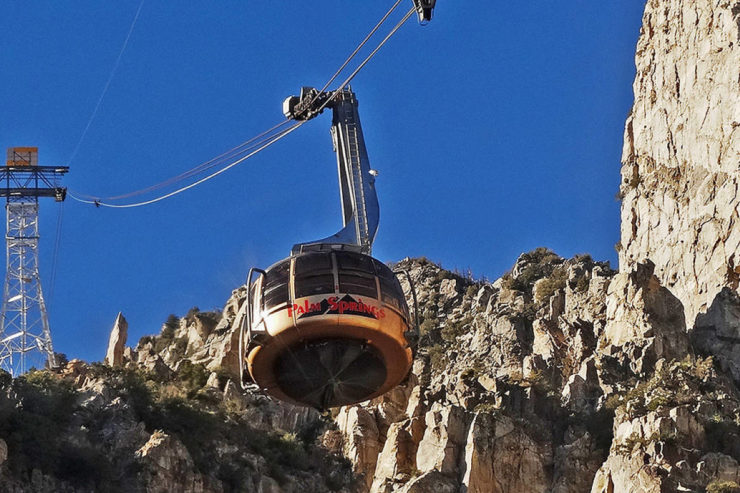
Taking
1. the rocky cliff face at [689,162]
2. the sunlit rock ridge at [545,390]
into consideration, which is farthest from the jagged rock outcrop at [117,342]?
the rocky cliff face at [689,162]

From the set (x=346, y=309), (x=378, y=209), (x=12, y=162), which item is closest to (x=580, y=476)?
(x=378, y=209)

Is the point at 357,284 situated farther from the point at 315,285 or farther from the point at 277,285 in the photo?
the point at 277,285

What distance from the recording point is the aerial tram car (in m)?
60.4

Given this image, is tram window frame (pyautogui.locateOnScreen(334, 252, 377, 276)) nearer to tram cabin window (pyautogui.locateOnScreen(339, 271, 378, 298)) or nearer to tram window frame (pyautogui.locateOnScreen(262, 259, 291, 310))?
tram cabin window (pyautogui.locateOnScreen(339, 271, 378, 298))

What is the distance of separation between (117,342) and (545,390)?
27.4m

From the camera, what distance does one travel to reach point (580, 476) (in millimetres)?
82125

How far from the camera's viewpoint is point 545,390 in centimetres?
8838

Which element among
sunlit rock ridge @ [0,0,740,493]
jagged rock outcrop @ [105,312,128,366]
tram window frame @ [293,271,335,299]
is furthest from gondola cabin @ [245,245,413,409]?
jagged rock outcrop @ [105,312,128,366]

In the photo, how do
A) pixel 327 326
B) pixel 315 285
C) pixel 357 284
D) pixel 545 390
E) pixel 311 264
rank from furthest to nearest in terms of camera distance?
1. pixel 545 390
2. pixel 311 264
3. pixel 357 284
4. pixel 315 285
5. pixel 327 326

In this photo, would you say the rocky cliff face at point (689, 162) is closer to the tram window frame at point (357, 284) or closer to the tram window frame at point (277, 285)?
the tram window frame at point (357, 284)

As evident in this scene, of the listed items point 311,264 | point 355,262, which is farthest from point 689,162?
point 311,264

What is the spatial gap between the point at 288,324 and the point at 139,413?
109 feet

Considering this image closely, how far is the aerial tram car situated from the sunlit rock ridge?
1727 cm

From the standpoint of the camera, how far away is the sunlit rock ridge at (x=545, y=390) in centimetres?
8269
